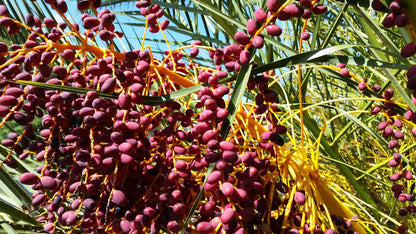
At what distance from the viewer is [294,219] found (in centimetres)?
50

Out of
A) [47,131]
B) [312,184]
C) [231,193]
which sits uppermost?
[47,131]

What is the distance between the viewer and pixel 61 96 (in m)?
0.50

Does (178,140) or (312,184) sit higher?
(178,140)

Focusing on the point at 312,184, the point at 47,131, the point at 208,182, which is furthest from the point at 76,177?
the point at 312,184

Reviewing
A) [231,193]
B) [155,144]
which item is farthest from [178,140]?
[231,193]

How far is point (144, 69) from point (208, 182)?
0.53ft

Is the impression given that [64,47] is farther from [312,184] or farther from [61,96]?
[312,184]

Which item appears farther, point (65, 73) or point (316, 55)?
point (65, 73)

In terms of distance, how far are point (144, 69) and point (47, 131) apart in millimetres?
159

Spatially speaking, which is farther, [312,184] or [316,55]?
[312,184]

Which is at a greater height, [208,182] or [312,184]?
[208,182]

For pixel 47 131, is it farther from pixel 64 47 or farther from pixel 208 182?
pixel 208 182

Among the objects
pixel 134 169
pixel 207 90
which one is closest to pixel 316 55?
pixel 207 90

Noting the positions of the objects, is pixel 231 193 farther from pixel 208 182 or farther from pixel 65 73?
pixel 65 73
